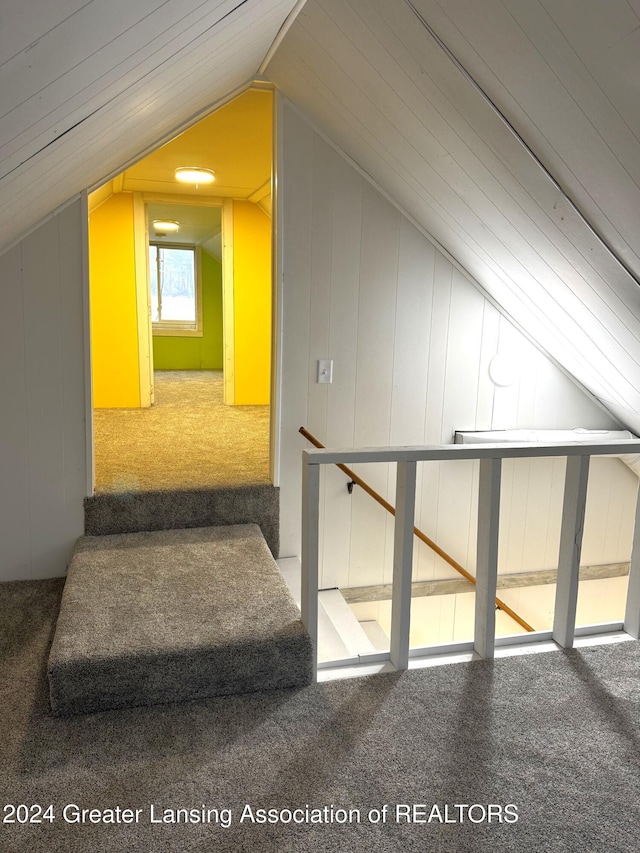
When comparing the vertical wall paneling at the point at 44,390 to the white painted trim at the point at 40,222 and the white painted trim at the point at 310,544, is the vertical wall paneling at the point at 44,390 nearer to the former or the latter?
the white painted trim at the point at 40,222

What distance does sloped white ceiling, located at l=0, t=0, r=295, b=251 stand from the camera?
3.60ft

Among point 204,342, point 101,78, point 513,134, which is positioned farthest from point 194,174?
point 204,342

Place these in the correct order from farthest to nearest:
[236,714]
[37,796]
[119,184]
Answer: [119,184] < [236,714] < [37,796]

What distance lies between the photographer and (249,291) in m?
5.94

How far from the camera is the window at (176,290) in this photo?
9.35 meters

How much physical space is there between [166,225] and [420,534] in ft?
18.1

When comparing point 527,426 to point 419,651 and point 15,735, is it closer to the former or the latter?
point 419,651

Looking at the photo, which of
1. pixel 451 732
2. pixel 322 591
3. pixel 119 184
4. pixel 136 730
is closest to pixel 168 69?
pixel 136 730

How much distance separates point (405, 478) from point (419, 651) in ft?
2.14

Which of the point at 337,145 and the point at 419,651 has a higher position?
the point at 337,145

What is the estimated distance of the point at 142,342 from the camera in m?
5.63

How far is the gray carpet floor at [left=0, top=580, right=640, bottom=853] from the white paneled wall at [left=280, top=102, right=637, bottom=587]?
142 centimetres

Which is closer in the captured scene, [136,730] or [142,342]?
[136,730]

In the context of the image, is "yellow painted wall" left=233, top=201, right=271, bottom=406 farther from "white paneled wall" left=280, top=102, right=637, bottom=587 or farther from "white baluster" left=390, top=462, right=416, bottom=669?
"white baluster" left=390, top=462, right=416, bottom=669
